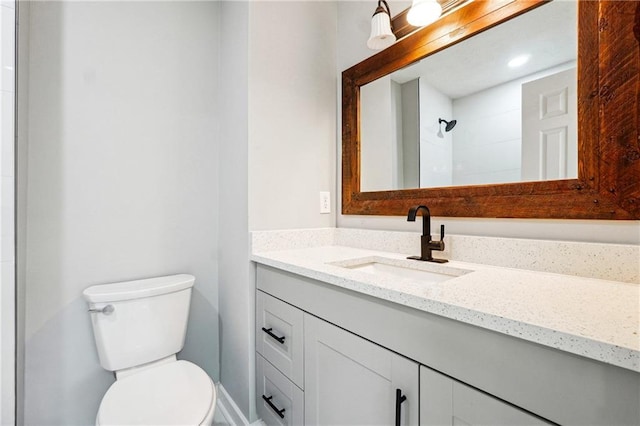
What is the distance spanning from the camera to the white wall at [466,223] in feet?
2.79

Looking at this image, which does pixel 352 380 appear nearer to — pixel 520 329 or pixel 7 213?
pixel 520 329

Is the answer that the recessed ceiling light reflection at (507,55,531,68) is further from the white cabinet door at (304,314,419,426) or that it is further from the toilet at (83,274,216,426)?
the toilet at (83,274,216,426)

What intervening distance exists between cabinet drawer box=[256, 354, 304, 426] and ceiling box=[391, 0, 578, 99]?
1.34 m

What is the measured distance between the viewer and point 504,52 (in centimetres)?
107

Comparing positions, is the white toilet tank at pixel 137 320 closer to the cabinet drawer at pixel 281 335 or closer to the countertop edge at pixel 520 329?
the cabinet drawer at pixel 281 335

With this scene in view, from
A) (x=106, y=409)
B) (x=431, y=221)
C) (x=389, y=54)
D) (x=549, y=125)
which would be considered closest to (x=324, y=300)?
(x=431, y=221)

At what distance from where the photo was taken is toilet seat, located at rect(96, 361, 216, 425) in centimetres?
93

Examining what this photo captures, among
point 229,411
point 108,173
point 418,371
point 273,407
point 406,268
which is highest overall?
point 108,173

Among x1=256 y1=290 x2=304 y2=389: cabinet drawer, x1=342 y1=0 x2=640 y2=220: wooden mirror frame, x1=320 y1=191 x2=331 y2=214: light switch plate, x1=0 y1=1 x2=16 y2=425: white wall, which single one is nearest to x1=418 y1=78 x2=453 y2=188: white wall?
x1=342 y1=0 x2=640 y2=220: wooden mirror frame

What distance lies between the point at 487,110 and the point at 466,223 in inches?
17.3

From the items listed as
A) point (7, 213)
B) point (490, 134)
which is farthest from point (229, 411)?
point (490, 134)

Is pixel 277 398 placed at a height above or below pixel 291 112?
below

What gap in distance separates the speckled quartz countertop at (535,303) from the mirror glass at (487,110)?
367mm

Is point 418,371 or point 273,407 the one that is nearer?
point 418,371
